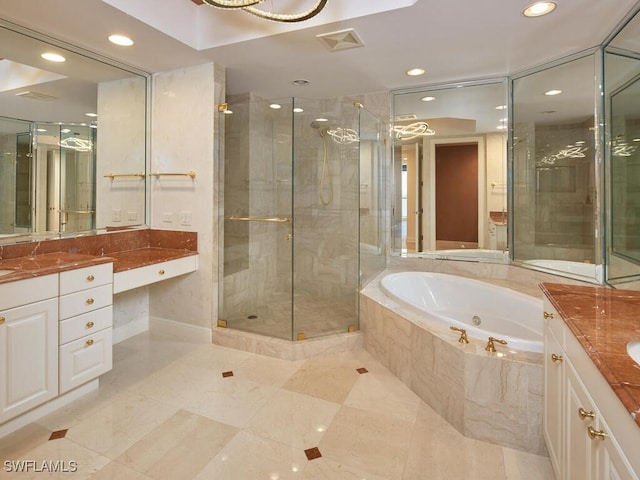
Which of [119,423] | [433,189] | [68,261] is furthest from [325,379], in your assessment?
[433,189]

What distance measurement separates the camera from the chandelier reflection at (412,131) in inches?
139

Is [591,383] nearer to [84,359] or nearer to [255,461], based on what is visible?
[255,461]

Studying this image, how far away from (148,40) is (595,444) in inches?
127

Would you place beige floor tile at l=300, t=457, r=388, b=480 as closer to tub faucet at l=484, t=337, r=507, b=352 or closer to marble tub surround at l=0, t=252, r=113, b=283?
tub faucet at l=484, t=337, r=507, b=352

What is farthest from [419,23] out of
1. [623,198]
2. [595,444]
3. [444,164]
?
[595,444]

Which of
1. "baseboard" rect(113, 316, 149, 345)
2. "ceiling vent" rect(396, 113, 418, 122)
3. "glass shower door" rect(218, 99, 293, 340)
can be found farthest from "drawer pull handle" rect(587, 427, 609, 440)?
"baseboard" rect(113, 316, 149, 345)

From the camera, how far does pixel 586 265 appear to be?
2738mm

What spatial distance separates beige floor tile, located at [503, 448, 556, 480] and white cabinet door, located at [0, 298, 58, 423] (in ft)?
8.03

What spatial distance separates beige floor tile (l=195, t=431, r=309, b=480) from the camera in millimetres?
1570

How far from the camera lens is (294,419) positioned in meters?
1.99

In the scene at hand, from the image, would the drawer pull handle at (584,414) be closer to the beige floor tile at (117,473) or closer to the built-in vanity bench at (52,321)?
the beige floor tile at (117,473)

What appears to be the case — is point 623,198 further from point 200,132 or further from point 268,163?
point 200,132

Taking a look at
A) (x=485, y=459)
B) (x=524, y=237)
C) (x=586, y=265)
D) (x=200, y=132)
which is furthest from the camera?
(x=524, y=237)

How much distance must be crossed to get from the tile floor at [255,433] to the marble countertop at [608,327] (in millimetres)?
836
